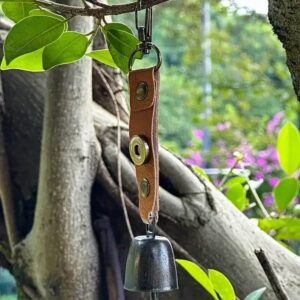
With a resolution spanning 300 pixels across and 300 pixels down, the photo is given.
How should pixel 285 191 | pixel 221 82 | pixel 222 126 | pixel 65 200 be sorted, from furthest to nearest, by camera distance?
pixel 221 82 < pixel 222 126 < pixel 285 191 < pixel 65 200

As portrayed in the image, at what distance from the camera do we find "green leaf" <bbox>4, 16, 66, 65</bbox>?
378 millimetres

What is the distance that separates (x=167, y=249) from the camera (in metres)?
0.44

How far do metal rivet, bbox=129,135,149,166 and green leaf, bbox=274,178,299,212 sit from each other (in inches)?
13.2

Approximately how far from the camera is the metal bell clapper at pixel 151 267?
429 millimetres

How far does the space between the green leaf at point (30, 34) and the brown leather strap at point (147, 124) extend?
62 mm

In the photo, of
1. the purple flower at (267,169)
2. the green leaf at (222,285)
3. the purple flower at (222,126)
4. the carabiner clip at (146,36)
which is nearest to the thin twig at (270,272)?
the green leaf at (222,285)

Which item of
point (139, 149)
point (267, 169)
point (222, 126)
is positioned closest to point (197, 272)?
point (139, 149)

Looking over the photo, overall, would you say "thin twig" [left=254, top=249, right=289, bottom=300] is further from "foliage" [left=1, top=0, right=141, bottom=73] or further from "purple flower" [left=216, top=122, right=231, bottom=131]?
"purple flower" [left=216, top=122, right=231, bottom=131]

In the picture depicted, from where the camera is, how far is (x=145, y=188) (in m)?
0.43

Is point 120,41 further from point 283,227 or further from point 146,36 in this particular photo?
point 283,227

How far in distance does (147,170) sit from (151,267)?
0.22 feet

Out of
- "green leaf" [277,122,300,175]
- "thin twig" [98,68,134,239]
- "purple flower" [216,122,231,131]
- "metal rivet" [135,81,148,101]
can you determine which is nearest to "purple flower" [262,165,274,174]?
"purple flower" [216,122,231,131]

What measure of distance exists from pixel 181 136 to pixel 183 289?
284 centimetres

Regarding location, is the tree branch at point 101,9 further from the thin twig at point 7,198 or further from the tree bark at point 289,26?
the thin twig at point 7,198
